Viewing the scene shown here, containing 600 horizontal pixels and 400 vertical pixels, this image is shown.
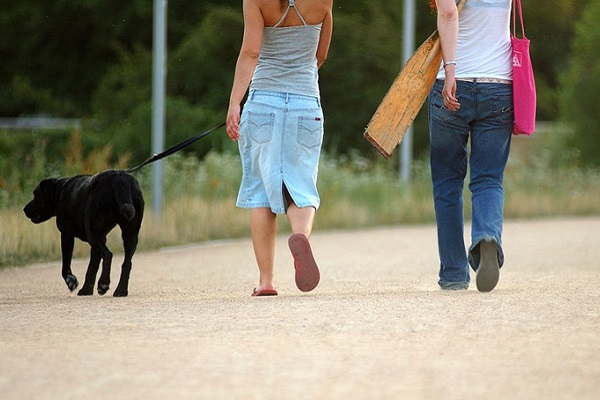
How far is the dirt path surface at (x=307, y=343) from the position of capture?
561 cm

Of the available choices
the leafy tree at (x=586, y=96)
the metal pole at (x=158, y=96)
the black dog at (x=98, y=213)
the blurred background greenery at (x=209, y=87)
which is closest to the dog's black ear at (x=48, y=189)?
the black dog at (x=98, y=213)

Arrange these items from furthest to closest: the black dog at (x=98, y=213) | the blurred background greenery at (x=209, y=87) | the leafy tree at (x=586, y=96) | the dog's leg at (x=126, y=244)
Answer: the leafy tree at (x=586, y=96) < the blurred background greenery at (x=209, y=87) < the dog's leg at (x=126, y=244) < the black dog at (x=98, y=213)

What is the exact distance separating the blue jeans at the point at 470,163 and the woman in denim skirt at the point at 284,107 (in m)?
0.71

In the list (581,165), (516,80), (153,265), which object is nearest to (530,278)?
(516,80)

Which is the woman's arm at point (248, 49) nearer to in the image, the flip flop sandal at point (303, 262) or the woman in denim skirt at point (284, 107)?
the woman in denim skirt at point (284, 107)

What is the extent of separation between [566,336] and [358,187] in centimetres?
1498

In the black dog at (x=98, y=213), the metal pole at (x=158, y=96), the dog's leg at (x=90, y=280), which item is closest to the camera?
the black dog at (x=98, y=213)

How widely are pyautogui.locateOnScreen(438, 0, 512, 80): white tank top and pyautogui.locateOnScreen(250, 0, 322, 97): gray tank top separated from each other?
74 centimetres

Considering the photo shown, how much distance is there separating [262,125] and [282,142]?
0.14 meters

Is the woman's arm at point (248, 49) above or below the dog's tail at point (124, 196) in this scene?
above

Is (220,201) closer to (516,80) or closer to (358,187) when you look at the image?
(358,187)

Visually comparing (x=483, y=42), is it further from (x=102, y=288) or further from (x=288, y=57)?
(x=102, y=288)

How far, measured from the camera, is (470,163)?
874 centimetres

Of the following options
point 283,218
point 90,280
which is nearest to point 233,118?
point 90,280
